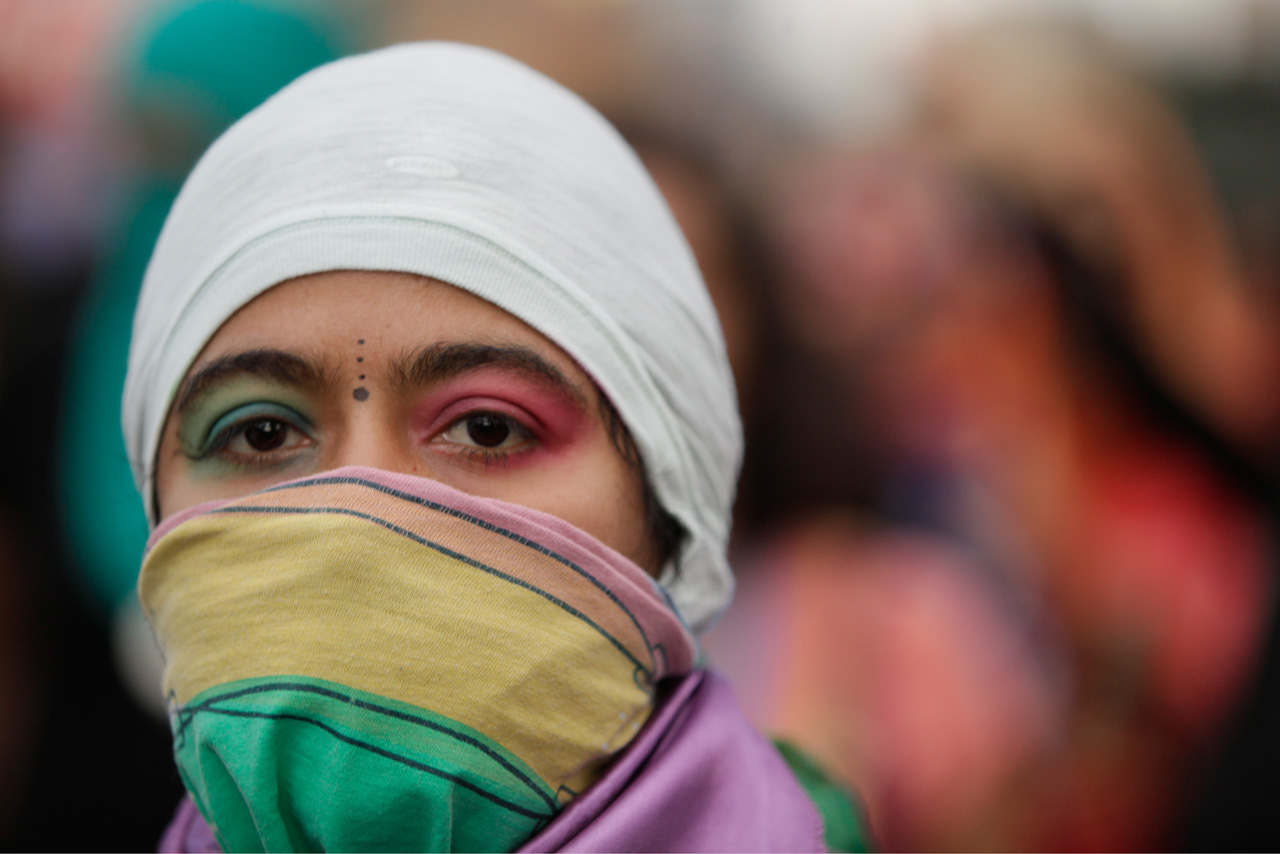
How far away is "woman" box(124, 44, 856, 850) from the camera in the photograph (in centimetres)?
129

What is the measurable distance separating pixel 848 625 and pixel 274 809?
2541 mm

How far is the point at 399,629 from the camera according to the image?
1.29 meters

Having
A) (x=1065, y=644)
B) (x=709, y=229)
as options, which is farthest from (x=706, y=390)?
(x=1065, y=644)

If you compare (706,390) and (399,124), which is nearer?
(399,124)

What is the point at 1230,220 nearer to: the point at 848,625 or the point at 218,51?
the point at 848,625

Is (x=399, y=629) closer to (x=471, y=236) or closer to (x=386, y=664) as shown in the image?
(x=386, y=664)

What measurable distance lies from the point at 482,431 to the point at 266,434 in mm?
337

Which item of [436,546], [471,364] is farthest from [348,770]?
[471,364]

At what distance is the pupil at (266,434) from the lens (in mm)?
1494

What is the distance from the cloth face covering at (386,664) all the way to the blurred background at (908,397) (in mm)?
1728

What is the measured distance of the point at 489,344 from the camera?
1445mm

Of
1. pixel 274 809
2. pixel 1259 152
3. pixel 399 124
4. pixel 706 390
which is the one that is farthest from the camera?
pixel 1259 152

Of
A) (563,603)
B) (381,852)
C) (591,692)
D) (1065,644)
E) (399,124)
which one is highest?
(399,124)

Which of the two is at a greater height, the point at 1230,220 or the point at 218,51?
the point at 218,51
